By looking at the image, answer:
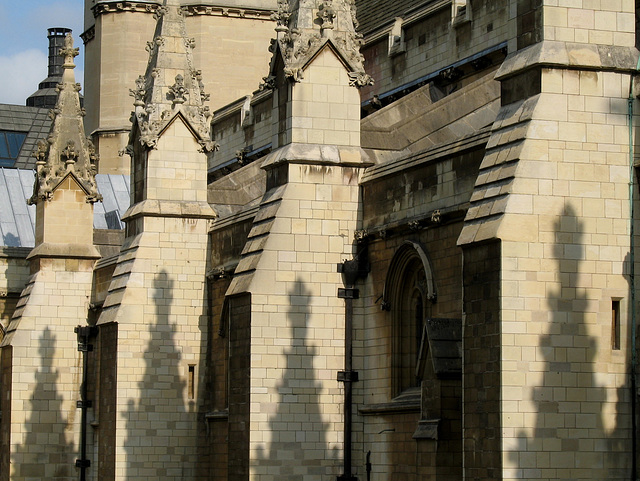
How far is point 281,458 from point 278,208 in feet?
13.4

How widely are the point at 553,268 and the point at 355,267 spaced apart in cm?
750

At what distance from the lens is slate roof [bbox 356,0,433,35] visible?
126 ft

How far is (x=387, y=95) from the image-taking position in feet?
117

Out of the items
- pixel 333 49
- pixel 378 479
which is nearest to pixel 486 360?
→ pixel 378 479

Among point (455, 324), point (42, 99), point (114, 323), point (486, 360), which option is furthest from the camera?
point (42, 99)

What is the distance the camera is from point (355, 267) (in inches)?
1082

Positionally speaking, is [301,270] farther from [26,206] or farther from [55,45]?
[55,45]

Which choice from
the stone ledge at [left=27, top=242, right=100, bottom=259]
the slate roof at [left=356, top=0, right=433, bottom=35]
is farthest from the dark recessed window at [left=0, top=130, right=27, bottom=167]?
the slate roof at [left=356, top=0, right=433, bottom=35]

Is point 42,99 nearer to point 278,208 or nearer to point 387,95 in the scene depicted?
point 387,95

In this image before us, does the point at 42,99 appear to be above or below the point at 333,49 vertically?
above

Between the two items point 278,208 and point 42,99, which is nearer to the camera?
point 278,208

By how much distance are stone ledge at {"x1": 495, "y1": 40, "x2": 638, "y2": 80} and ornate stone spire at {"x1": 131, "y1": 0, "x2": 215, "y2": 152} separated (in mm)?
→ 13921

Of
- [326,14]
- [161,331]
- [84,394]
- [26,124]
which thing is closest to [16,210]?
[84,394]

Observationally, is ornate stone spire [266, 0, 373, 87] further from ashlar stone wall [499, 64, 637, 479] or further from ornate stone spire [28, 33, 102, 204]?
ornate stone spire [28, 33, 102, 204]
